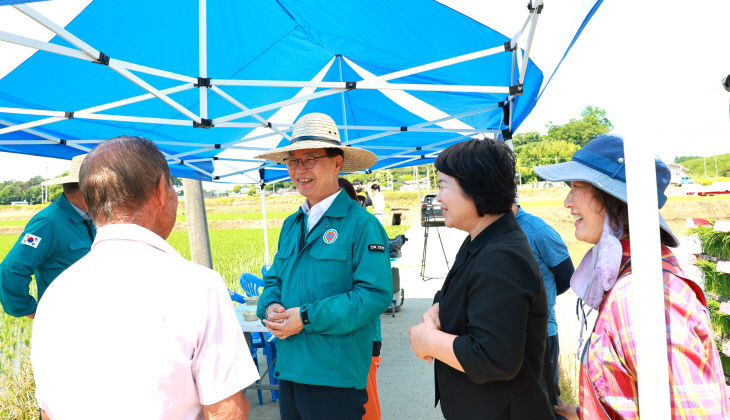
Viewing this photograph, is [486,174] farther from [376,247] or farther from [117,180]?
[117,180]

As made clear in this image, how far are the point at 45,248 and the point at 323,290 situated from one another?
2.10m

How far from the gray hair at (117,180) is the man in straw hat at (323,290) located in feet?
3.27

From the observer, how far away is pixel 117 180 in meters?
1.06

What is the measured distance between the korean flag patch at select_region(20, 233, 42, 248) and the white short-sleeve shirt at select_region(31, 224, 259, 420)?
225 cm

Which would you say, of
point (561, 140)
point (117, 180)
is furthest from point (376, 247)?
point (561, 140)

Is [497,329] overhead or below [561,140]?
below

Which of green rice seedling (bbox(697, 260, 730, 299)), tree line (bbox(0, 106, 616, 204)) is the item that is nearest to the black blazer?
green rice seedling (bbox(697, 260, 730, 299))

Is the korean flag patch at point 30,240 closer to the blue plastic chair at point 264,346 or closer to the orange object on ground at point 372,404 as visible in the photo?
the blue plastic chair at point 264,346

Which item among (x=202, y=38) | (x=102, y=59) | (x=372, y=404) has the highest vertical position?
(x=202, y=38)

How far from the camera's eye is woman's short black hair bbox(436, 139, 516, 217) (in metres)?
1.45

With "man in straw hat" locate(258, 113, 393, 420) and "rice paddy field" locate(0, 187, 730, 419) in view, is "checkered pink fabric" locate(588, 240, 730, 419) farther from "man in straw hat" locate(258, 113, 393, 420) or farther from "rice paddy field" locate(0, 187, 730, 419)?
"rice paddy field" locate(0, 187, 730, 419)

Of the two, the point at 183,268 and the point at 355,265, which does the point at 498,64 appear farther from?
the point at 183,268

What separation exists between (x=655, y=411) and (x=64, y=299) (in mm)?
1312

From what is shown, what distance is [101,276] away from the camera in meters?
0.99
